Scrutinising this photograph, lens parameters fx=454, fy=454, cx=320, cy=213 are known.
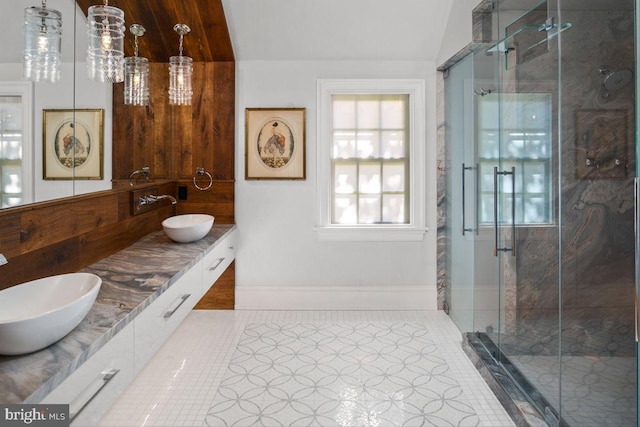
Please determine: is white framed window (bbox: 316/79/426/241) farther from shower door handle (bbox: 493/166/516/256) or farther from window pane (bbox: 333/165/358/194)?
shower door handle (bbox: 493/166/516/256)

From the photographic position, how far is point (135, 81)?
123 inches

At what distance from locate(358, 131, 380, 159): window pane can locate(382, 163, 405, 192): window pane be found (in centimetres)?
16

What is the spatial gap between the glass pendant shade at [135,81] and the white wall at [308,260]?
0.94m

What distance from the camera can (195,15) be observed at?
3.50 meters

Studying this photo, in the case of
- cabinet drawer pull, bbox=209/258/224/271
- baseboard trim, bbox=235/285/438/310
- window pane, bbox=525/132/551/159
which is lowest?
baseboard trim, bbox=235/285/438/310

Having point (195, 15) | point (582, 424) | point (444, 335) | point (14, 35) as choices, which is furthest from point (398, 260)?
point (14, 35)

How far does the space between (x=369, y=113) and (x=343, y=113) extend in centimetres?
23

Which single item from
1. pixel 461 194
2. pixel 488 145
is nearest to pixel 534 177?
pixel 488 145

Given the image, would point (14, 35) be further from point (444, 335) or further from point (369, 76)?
point (444, 335)

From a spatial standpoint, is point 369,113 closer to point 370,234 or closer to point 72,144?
point 370,234

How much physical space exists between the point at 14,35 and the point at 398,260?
3.14m

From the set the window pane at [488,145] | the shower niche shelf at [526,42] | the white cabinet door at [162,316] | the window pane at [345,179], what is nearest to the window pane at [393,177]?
the window pane at [345,179]

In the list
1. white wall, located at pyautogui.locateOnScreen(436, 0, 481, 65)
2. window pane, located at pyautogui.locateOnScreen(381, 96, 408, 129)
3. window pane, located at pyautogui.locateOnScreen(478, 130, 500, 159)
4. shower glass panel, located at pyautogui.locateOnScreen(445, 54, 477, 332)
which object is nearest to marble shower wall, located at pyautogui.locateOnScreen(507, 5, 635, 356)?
window pane, located at pyautogui.locateOnScreen(478, 130, 500, 159)

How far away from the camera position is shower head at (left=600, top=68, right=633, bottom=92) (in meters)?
1.77
